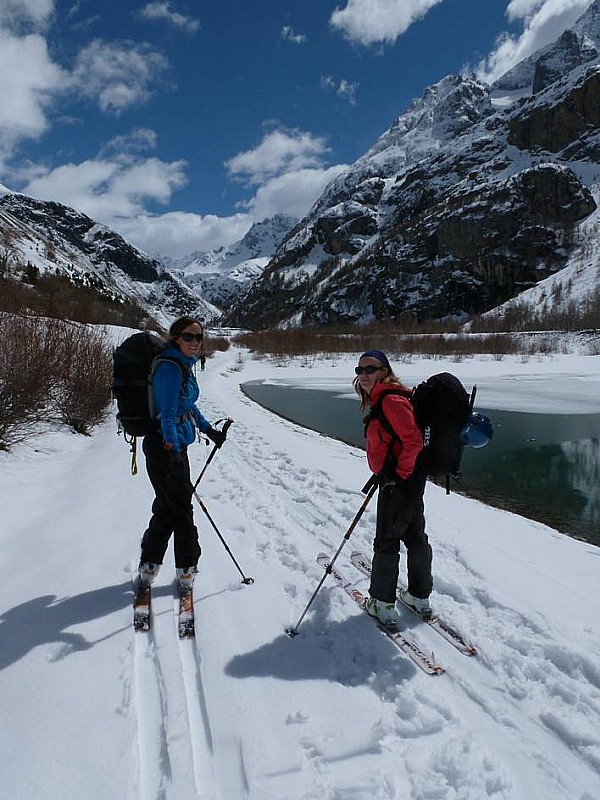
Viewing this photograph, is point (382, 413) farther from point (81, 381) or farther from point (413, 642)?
point (81, 381)

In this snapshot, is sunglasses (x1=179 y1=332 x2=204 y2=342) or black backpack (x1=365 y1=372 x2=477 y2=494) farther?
sunglasses (x1=179 y1=332 x2=204 y2=342)

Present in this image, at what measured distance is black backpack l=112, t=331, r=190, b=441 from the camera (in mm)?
3223

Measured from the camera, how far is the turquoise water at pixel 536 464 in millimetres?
7773

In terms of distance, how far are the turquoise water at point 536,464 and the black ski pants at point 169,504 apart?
19.9 feet

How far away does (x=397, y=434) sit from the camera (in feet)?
9.83

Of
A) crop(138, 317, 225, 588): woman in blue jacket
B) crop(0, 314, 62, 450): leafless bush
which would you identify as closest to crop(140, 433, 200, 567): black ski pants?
crop(138, 317, 225, 588): woman in blue jacket

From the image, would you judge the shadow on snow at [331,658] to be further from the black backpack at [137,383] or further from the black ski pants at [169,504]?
the black backpack at [137,383]

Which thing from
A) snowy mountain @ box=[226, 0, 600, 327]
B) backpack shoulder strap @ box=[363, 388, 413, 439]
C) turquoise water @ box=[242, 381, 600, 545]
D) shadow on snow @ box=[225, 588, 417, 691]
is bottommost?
turquoise water @ box=[242, 381, 600, 545]

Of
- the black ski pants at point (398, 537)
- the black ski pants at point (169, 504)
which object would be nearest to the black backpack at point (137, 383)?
the black ski pants at point (169, 504)

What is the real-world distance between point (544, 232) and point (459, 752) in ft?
396

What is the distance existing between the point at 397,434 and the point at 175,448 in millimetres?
1614

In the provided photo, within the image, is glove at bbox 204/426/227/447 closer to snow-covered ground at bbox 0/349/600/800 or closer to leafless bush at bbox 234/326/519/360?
snow-covered ground at bbox 0/349/600/800

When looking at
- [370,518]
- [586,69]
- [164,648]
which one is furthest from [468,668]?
[586,69]

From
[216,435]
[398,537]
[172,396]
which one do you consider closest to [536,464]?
[398,537]
